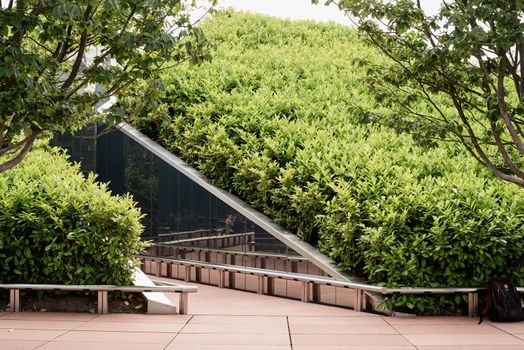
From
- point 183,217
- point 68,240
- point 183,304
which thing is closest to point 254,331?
point 183,304

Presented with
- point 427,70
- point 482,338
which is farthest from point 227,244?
point 427,70

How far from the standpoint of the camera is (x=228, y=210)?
12.8 meters

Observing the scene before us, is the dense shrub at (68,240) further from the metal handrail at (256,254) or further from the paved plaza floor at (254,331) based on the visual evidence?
the metal handrail at (256,254)

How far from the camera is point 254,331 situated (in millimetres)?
8523

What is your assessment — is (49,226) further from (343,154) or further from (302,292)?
(343,154)

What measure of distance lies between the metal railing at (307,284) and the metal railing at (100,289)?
209cm

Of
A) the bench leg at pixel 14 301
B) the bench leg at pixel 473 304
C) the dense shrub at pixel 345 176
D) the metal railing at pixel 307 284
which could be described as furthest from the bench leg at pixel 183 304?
the bench leg at pixel 473 304

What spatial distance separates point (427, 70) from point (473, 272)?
4267 mm

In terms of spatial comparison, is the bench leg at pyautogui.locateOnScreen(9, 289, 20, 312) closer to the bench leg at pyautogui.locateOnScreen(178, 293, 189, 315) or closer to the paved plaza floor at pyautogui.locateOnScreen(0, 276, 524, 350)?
the paved plaza floor at pyautogui.locateOnScreen(0, 276, 524, 350)

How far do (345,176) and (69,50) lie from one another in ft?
20.0

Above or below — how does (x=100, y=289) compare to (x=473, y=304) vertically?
above

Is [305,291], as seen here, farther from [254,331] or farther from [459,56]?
[459,56]

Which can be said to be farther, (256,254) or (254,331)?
(256,254)

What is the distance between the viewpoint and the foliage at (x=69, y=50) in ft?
17.2
